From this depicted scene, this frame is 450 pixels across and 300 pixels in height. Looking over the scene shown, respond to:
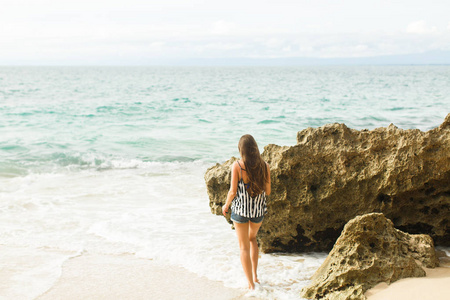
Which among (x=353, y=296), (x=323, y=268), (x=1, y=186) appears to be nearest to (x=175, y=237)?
→ (x=323, y=268)

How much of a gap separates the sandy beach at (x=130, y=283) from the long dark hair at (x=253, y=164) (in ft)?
3.54

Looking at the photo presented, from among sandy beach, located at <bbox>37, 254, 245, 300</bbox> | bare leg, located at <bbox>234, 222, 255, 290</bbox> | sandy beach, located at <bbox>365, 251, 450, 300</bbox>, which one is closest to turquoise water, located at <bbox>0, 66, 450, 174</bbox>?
sandy beach, located at <bbox>37, 254, 245, 300</bbox>

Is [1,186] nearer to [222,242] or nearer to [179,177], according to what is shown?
[179,177]

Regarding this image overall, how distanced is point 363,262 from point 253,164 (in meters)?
1.32

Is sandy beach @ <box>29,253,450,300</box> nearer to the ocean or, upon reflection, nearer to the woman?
the ocean

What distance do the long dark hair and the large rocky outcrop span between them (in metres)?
0.74

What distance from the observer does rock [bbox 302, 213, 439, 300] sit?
147 inches

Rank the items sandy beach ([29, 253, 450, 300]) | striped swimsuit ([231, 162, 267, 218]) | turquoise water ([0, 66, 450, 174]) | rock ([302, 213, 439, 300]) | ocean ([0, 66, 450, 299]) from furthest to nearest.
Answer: turquoise water ([0, 66, 450, 174]) < ocean ([0, 66, 450, 299]) < striped swimsuit ([231, 162, 267, 218]) < rock ([302, 213, 439, 300]) < sandy beach ([29, 253, 450, 300])

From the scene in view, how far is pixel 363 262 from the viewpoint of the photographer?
3.77 meters

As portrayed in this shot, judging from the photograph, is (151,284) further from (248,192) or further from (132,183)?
(132,183)

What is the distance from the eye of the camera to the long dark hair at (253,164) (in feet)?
13.0

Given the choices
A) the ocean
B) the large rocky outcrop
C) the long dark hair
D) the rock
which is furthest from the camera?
the ocean

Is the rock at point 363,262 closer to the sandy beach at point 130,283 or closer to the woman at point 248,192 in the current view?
the woman at point 248,192

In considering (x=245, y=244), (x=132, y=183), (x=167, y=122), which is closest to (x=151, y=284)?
(x=245, y=244)
